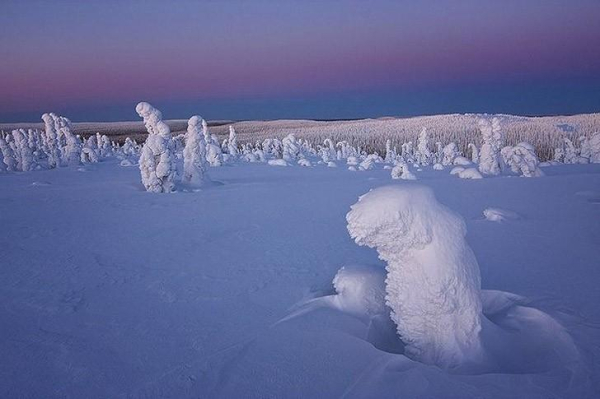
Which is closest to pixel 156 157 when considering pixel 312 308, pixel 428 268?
pixel 312 308

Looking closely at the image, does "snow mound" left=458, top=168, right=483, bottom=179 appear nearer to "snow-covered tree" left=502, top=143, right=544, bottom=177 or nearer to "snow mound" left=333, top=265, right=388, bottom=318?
"snow-covered tree" left=502, top=143, right=544, bottom=177

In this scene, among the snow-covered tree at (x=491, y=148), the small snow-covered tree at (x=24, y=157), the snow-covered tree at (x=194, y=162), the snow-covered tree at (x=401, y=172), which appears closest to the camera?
the snow-covered tree at (x=194, y=162)

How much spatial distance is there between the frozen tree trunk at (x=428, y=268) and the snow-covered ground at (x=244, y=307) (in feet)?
0.85

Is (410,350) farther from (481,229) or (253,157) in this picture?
(253,157)

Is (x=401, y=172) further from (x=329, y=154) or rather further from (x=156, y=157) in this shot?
(x=329, y=154)

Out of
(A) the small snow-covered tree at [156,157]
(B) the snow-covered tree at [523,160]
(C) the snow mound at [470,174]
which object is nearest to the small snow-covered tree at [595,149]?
(B) the snow-covered tree at [523,160]

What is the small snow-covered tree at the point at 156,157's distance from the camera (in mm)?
14281

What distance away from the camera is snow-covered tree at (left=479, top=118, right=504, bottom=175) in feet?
67.7

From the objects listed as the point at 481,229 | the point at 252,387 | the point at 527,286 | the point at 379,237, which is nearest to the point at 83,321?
the point at 252,387

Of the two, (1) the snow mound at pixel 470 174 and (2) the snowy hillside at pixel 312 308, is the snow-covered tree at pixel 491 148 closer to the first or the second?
(1) the snow mound at pixel 470 174

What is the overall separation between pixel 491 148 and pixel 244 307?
2017cm

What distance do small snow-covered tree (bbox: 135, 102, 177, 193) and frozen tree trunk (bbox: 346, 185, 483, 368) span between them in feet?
39.6

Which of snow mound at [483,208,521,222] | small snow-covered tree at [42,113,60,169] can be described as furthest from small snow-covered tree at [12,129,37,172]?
snow mound at [483,208,521,222]

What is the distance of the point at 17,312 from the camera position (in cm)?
445
